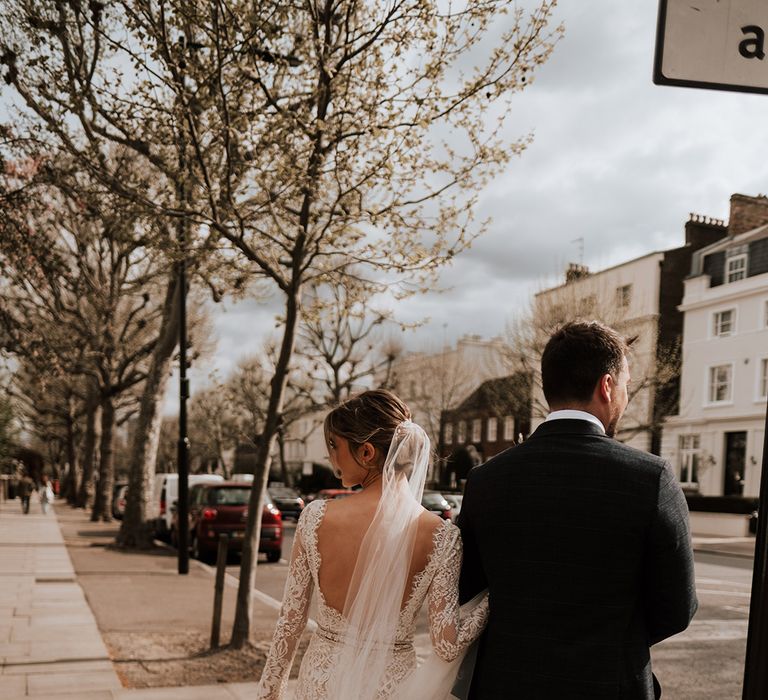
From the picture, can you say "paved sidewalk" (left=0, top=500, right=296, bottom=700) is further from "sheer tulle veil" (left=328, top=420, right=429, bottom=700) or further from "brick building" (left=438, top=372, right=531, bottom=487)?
"brick building" (left=438, top=372, right=531, bottom=487)

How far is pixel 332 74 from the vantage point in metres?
7.15

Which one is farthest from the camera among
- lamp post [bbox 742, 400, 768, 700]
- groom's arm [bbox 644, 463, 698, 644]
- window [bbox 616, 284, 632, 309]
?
window [bbox 616, 284, 632, 309]

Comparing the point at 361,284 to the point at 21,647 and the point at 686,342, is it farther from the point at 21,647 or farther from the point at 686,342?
the point at 686,342

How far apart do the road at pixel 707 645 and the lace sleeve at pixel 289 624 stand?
2.31 m

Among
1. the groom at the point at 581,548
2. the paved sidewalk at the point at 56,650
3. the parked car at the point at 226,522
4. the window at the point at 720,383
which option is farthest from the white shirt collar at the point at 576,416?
the window at the point at 720,383

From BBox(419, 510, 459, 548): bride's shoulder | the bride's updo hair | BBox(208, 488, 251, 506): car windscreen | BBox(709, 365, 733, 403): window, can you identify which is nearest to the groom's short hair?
BBox(419, 510, 459, 548): bride's shoulder

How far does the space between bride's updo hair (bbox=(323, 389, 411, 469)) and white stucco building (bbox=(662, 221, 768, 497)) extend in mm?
33387

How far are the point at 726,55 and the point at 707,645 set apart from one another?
29.6 feet

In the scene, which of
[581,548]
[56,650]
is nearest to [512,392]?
[56,650]

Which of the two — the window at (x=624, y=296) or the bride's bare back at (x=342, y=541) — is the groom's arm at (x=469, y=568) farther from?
the window at (x=624, y=296)

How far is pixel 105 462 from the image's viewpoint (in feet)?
94.8

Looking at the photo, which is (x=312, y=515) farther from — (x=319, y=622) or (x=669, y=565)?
(x=669, y=565)

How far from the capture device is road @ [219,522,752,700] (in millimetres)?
7887

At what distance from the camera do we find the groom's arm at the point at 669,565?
7.58ft
